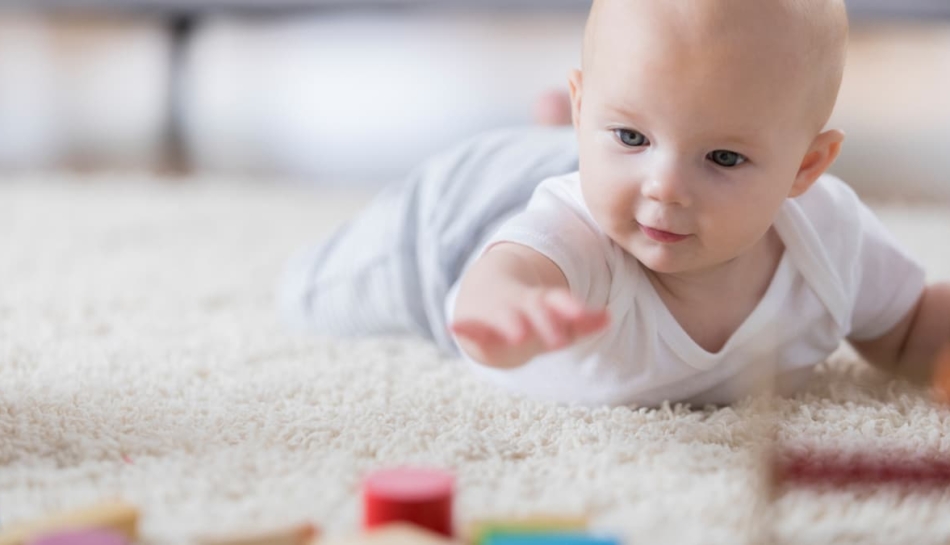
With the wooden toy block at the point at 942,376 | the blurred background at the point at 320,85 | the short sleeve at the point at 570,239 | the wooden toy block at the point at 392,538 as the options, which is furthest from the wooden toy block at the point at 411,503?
the blurred background at the point at 320,85

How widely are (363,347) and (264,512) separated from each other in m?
0.42

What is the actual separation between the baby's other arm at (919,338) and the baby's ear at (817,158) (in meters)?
0.18

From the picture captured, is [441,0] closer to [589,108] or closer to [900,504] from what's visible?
[589,108]

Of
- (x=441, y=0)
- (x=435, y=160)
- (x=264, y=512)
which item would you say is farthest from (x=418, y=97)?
(x=264, y=512)

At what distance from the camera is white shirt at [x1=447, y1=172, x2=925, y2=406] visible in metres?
0.74

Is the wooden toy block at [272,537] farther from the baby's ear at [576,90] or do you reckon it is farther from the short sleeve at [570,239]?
the baby's ear at [576,90]

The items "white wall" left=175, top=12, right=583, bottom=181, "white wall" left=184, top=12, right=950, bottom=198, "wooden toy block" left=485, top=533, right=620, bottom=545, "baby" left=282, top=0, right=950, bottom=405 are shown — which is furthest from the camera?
"white wall" left=175, top=12, right=583, bottom=181

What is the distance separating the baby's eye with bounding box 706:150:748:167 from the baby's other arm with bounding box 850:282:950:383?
0.87 feet

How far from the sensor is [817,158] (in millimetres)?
742

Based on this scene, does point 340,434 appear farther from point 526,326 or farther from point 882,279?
point 882,279

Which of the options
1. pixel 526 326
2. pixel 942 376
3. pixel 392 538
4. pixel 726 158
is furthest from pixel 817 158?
pixel 392 538

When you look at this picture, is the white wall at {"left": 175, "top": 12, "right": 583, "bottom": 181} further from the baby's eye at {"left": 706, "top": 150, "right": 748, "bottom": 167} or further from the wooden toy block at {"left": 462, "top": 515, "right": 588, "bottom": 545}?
the wooden toy block at {"left": 462, "top": 515, "right": 588, "bottom": 545}

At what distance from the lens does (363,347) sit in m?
0.96

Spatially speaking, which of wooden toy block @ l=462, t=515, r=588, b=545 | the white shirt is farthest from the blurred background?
wooden toy block @ l=462, t=515, r=588, b=545
